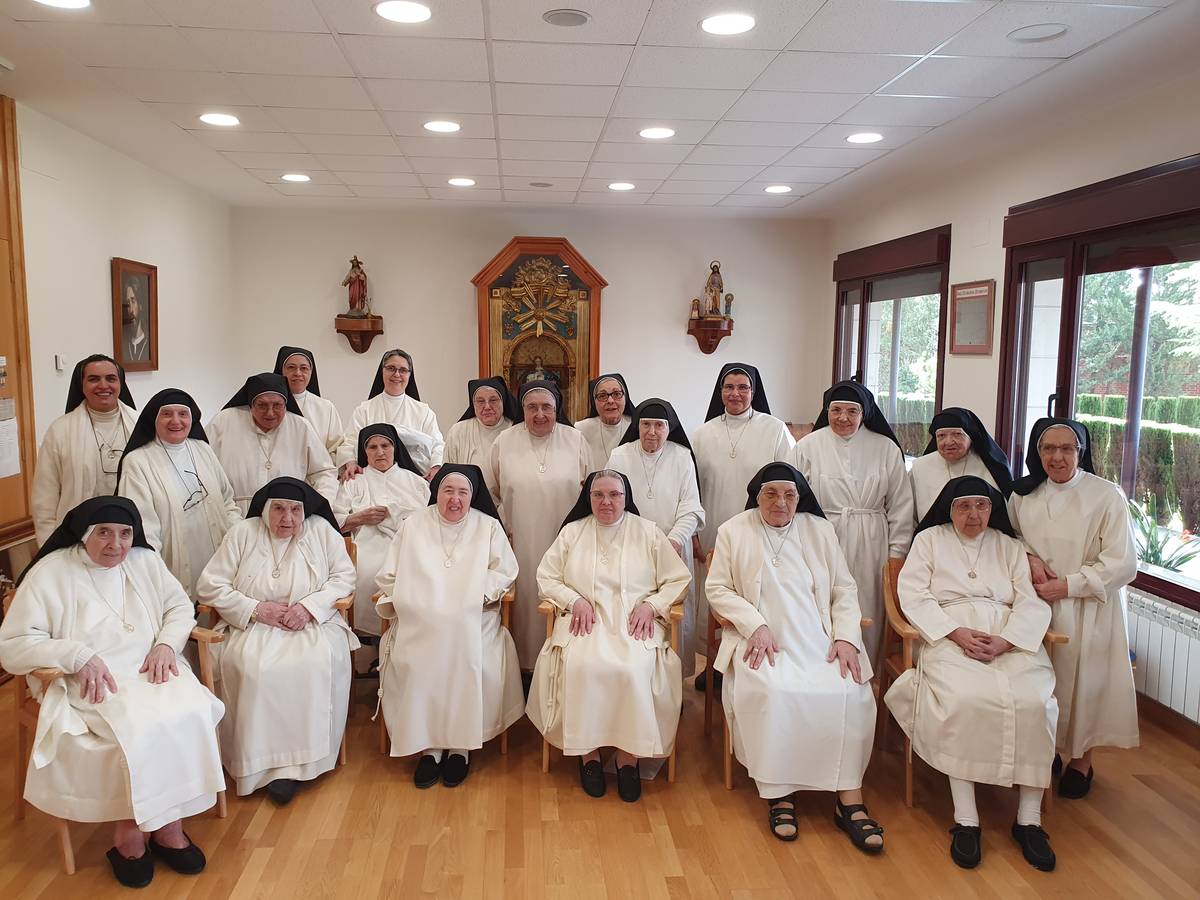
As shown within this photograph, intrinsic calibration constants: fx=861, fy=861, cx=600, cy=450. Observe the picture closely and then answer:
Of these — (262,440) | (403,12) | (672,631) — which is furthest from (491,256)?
(672,631)

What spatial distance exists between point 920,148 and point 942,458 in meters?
2.20

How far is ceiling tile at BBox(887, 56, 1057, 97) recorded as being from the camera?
139 inches

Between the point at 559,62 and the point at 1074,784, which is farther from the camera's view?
the point at 559,62

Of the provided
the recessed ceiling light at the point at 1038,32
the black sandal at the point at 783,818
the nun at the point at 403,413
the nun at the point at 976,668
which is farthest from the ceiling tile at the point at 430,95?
the black sandal at the point at 783,818

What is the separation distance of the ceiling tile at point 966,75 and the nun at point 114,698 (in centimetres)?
359

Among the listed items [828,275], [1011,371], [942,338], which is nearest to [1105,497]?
[1011,371]

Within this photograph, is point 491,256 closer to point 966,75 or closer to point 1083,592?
point 966,75

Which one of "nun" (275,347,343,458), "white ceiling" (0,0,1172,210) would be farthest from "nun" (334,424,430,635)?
"white ceiling" (0,0,1172,210)

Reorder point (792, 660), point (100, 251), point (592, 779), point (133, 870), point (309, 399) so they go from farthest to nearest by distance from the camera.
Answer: point (100, 251), point (309, 399), point (592, 779), point (792, 660), point (133, 870)

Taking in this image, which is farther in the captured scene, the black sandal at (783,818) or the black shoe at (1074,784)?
the black shoe at (1074,784)

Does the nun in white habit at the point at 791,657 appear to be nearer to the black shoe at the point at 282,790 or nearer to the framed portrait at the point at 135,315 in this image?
the black shoe at the point at 282,790

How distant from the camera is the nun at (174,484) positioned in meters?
3.53

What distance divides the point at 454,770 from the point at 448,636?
0.54 metres

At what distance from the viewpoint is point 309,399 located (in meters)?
4.75
